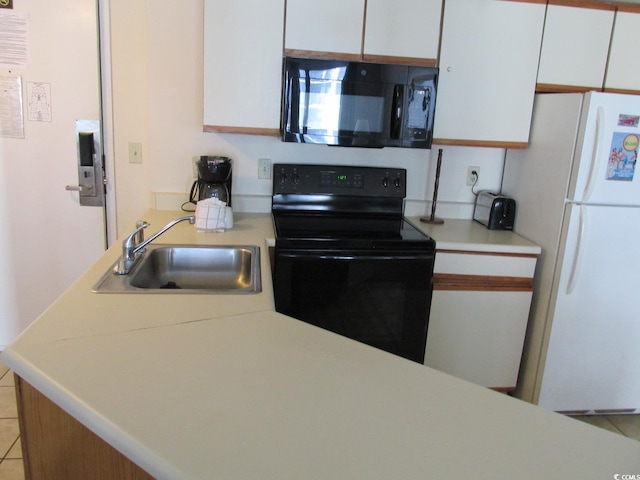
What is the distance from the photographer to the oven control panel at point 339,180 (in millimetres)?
2629

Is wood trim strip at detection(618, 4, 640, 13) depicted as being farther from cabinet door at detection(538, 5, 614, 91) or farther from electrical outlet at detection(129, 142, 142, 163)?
electrical outlet at detection(129, 142, 142, 163)

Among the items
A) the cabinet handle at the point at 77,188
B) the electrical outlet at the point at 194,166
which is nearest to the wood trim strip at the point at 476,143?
the electrical outlet at the point at 194,166

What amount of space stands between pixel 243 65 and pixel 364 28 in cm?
58

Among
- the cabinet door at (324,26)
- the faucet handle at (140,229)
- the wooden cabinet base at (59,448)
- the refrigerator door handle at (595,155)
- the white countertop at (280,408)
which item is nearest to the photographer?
the white countertop at (280,408)

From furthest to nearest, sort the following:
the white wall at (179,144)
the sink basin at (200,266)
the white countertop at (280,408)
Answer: the white wall at (179,144) < the sink basin at (200,266) < the white countertop at (280,408)

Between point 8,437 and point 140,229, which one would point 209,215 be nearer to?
point 140,229

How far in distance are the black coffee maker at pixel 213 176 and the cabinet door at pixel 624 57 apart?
1961 mm

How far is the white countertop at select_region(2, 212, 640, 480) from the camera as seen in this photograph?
0.72 m

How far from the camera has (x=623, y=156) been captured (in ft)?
7.16

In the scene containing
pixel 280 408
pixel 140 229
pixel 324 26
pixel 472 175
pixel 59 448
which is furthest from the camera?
pixel 472 175

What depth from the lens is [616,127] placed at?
7.07 feet

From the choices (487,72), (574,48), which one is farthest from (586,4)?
(487,72)

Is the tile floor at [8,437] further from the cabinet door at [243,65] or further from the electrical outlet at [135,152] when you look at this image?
the cabinet door at [243,65]

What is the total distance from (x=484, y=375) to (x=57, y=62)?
2721 mm
